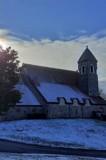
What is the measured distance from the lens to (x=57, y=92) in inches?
2378

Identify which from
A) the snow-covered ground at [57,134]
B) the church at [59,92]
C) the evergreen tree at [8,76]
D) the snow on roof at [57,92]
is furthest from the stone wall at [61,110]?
the evergreen tree at [8,76]

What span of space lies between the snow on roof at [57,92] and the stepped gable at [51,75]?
1.62 meters

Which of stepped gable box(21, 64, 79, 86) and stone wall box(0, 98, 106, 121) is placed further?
stepped gable box(21, 64, 79, 86)

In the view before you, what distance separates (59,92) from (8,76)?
35.9 meters

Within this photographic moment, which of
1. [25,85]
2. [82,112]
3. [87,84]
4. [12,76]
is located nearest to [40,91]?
[25,85]

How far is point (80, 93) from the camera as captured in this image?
218 feet

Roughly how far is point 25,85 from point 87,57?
63.2ft

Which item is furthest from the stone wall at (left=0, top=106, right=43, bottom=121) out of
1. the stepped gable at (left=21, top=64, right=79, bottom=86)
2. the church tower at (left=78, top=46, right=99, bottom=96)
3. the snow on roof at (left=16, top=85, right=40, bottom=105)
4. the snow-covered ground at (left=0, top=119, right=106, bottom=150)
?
the church tower at (left=78, top=46, right=99, bottom=96)

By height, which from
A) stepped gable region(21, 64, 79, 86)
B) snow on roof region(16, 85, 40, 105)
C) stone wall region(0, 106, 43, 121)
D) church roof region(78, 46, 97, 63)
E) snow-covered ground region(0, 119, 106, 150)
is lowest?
snow-covered ground region(0, 119, 106, 150)

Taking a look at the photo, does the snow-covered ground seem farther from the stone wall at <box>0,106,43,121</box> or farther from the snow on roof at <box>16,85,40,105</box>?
the snow on roof at <box>16,85,40,105</box>

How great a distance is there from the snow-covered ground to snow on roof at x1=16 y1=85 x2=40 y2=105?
8467 millimetres

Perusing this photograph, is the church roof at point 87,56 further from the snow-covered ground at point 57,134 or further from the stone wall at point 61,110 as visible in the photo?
the snow-covered ground at point 57,134

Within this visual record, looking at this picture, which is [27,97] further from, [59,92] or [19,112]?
[59,92]

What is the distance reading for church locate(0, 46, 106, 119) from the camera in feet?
181
